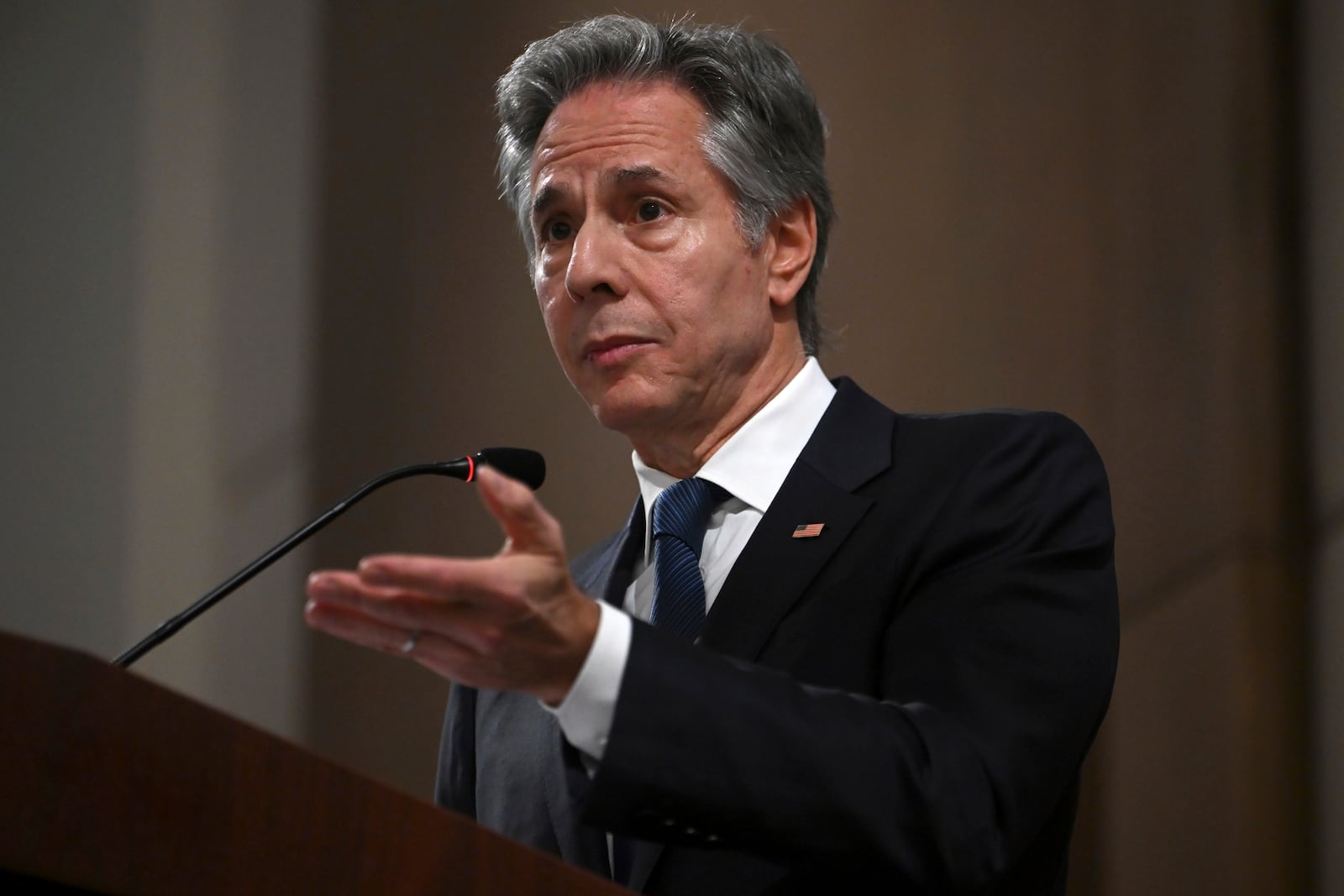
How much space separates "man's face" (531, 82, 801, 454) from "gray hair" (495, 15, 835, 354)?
Answer: 0.03 m

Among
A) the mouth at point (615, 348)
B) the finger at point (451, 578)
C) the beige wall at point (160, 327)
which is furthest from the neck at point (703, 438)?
the beige wall at point (160, 327)

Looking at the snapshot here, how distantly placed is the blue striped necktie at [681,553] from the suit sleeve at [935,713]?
204 millimetres

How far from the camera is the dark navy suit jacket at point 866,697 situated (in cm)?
92

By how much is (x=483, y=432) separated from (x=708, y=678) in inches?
80.0

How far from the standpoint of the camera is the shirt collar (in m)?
1.61

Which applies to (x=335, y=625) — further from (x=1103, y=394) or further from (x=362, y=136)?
(x=362, y=136)

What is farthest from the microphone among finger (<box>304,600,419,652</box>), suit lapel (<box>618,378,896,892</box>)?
finger (<box>304,600,419,652</box>)

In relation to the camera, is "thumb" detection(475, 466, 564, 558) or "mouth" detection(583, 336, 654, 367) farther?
"mouth" detection(583, 336, 654, 367)

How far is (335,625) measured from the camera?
84 centimetres

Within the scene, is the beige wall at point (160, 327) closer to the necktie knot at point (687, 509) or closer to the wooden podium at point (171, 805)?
the necktie knot at point (687, 509)

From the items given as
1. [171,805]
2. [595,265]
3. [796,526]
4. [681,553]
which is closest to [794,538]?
[796,526]

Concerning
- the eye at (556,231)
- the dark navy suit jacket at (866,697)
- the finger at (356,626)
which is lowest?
the dark navy suit jacket at (866,697)

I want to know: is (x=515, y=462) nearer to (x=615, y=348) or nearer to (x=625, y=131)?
(x=615, y=348)

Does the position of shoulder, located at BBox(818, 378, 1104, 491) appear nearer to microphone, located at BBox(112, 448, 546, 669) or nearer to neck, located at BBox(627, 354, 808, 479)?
neck, located at BBox(627, 354, 808, 479)
